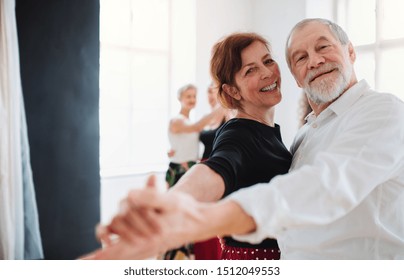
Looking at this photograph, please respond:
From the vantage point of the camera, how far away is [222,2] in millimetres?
1391

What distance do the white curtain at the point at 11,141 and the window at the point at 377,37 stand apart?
3.78ft

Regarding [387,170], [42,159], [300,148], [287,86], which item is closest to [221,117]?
[287,86]

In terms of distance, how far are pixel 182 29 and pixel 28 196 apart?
90cm

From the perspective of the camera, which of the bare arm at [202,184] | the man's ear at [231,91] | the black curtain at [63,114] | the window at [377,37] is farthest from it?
the black curtain at [63,114]

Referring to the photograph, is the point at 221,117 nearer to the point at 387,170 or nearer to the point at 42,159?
the point at 42,159

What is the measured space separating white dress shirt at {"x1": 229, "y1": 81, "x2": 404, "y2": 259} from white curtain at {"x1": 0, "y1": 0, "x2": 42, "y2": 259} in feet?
3.49

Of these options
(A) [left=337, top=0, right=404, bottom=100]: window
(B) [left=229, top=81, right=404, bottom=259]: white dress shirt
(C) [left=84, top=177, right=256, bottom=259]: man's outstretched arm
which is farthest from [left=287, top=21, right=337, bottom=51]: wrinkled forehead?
(A) [left=337, top=0, right=404, bottom=100]: window

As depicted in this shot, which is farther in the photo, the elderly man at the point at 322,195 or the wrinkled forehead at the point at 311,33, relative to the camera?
the wrinkled forehead at the point at 311,33

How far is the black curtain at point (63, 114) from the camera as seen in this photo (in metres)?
1.60

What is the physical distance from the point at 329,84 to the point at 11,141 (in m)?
1.16

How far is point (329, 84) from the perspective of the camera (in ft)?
2.37

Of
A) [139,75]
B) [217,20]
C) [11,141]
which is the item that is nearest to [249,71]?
[217,20]

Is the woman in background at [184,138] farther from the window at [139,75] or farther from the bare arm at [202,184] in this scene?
the bare arm at [202,184]

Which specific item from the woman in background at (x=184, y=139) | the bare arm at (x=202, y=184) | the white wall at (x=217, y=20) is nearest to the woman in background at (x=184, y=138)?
the woman in background at (x=184, y=139)
